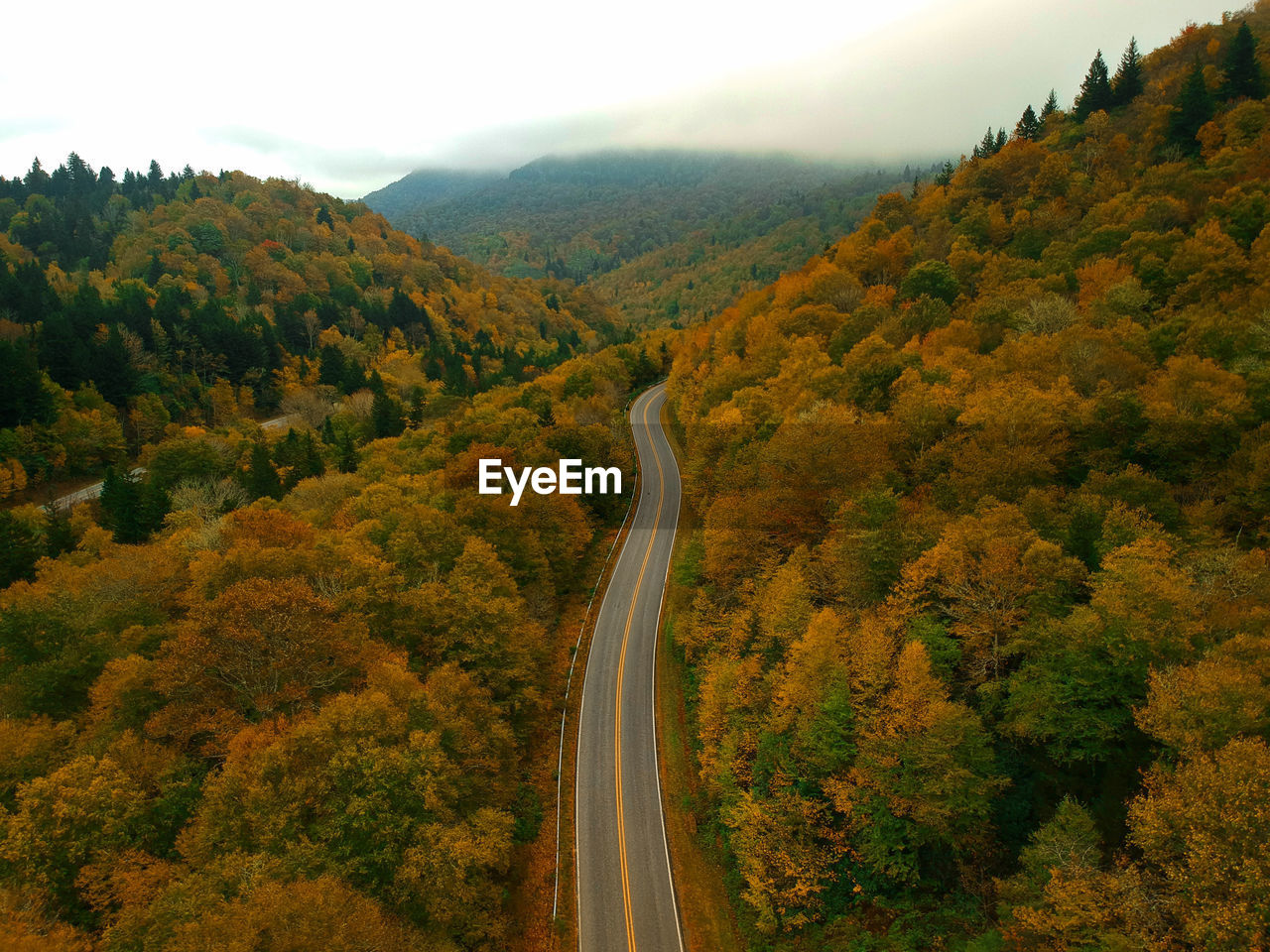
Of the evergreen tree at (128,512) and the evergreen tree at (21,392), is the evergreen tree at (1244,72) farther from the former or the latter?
the evergreen tree at (21,392)

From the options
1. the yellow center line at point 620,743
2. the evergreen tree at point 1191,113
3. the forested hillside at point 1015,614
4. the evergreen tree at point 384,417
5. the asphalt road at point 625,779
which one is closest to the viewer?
the forested hillside at point 1015,614

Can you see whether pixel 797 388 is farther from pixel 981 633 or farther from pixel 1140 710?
pixel 1140 710

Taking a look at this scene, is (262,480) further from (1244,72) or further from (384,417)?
(1244,72)

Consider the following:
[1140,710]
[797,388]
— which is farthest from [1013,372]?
[1140,710]

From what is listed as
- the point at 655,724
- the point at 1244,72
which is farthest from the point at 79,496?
the point at 1244,72

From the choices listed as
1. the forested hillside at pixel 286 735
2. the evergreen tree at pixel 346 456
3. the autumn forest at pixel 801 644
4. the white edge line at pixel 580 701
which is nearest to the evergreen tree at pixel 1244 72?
the autumn forest at pixel 801 644

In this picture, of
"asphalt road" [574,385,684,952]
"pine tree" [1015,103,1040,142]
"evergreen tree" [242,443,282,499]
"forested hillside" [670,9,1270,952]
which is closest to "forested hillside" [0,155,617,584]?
"evergreen tree" [242,443,282,499]
